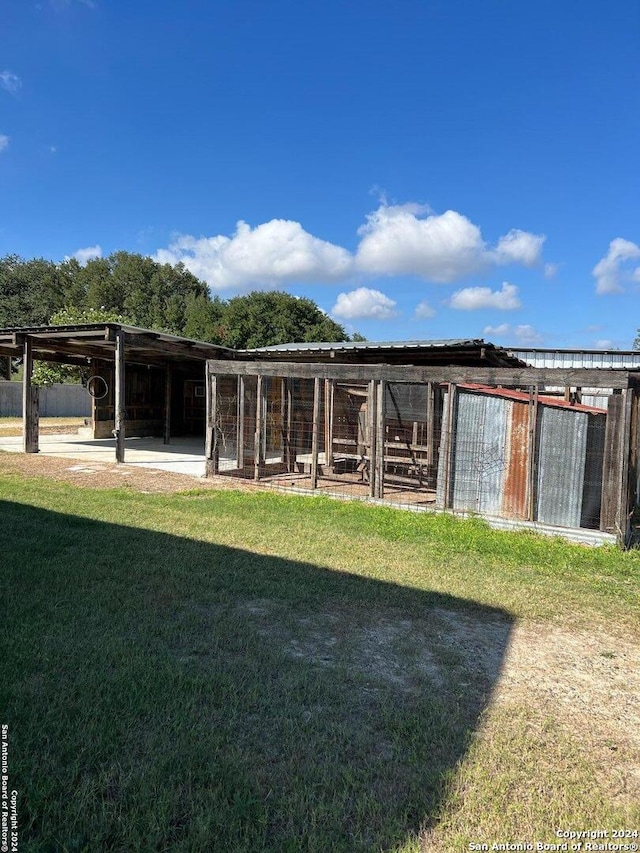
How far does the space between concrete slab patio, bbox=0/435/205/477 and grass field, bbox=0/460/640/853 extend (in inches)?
241

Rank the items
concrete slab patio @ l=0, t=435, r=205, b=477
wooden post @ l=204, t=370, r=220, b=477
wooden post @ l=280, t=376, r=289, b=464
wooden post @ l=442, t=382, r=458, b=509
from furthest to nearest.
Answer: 1. concrete slab patio @ l=0, t=435, r=205, b=477
2. wooden post @ l=280, t=376, r=289, b=464
3. wooden post @ l=204, t=370, r=220, b=477
4. wooden post @ l=442, t=382, r=458, b=509

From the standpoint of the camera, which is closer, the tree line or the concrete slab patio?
the concrete slab patio

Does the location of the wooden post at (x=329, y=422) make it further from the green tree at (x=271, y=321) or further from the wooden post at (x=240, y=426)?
the green tree at (x=271, y=321)

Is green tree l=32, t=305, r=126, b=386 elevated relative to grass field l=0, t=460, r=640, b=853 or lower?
elevated

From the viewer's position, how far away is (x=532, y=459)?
646 centimetres

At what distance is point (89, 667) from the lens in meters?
2.75

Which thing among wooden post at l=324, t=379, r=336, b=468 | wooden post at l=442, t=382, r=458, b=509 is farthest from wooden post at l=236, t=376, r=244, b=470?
wooden post at l=442, t=382, r=458, b=509

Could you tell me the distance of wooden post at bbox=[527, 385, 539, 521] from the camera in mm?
6402

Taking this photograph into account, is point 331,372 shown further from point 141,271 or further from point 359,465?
point 141,271

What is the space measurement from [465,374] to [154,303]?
3835cm

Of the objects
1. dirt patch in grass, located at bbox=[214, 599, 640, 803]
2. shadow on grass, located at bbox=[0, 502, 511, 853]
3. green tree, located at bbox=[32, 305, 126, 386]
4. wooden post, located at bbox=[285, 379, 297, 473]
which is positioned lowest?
dirt patch in grass, located at bbox=[214, 599, 640, 803]

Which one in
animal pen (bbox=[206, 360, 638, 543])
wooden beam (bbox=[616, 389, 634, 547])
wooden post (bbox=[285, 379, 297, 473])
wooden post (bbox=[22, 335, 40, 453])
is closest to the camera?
wooden beam (bbox=[616, 389, 634, 547])

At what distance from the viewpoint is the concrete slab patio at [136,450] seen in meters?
11.5

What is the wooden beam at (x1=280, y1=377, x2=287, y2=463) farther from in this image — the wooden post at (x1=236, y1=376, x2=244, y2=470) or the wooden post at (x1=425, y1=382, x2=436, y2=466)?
the wooden post at (x1=425, y1=382, x2=436, y2=466)
